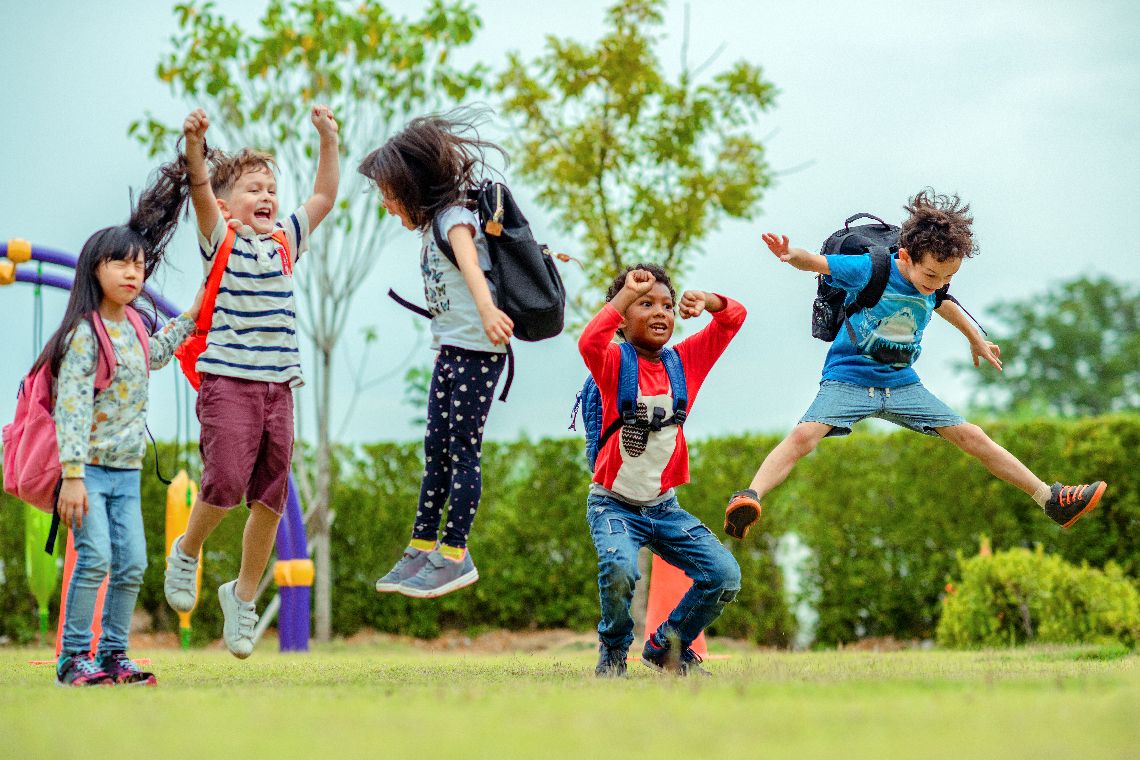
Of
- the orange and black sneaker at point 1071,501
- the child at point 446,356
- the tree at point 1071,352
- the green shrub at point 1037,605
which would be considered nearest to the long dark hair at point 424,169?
the child at point 446,356

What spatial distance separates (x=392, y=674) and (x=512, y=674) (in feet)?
1.66

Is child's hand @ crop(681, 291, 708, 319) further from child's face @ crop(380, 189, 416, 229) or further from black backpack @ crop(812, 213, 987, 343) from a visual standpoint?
child's face @ crop(380, 189, 416, 229)

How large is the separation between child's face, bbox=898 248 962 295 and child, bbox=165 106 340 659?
2909mm

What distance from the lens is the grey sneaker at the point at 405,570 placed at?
16.4 ft

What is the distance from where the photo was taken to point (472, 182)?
534cm

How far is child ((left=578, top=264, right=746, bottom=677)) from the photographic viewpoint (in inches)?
189

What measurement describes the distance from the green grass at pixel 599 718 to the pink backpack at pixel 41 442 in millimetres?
773

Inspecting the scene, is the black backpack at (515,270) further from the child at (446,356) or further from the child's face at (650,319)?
the child's face at (650,319)

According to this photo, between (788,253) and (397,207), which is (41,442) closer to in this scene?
(397,207)

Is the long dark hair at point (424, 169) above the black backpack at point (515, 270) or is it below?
above

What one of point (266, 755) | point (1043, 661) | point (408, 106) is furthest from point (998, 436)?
point (266, 755)

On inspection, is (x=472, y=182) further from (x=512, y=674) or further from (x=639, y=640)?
(x=639, y=640)

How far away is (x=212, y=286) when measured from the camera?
493cm

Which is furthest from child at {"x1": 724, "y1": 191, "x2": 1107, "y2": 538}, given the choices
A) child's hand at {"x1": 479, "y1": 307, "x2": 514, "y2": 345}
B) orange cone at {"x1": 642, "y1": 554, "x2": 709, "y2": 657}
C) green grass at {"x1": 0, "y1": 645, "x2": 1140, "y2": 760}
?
child's hand at {"x1": 479, "y1": 307, "x2": 514, "y2": 345}
